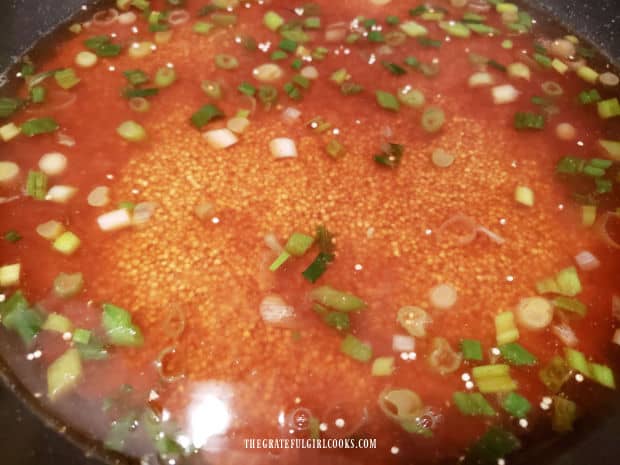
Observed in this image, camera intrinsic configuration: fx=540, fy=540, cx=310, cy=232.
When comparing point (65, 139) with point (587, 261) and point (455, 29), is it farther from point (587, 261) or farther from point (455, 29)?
point (587, 261)

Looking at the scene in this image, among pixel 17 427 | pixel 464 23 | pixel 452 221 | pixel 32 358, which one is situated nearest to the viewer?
pixel 17 427

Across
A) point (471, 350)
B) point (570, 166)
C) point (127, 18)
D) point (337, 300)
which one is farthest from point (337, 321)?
point (127, 18)

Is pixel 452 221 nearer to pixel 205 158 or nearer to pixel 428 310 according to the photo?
pixel 428 310

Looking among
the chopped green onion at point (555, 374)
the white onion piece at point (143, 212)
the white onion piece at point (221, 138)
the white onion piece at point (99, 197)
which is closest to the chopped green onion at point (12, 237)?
the white onion piece at point (99, 197)

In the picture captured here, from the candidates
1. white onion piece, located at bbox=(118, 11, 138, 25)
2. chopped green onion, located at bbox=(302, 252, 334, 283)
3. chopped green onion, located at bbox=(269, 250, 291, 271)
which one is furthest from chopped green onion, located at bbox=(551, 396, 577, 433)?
white onion piece, located at bbox=(118, 11, 138, 25)

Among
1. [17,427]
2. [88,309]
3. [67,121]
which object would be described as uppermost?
[67,121]

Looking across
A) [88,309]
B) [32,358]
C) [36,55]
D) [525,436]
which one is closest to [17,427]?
[32,358]
